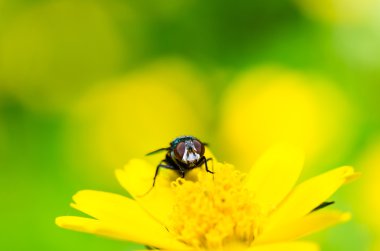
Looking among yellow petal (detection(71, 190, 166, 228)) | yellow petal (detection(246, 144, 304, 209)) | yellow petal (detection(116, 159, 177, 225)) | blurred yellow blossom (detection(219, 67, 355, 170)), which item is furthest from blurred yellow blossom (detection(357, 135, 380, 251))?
yellow petal (detection(71, 190, 166, 228))

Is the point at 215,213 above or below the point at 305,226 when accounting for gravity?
above

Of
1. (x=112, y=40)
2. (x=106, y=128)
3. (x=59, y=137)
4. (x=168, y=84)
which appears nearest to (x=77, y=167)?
(x=59, y=137)

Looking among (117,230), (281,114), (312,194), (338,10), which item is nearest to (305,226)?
(312,194)

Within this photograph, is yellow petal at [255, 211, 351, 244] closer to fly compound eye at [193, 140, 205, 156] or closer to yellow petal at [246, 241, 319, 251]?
yellow petal at [246, 241, 319, 251]

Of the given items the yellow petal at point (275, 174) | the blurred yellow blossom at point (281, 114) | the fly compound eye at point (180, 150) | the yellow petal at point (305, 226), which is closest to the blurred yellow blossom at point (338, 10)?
the blurred yellow blossom at point (281, 114)

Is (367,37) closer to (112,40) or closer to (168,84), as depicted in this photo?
(168,84)

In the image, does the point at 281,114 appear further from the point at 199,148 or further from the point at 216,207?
the point at 216,207

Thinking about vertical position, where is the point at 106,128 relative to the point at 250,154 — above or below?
above
